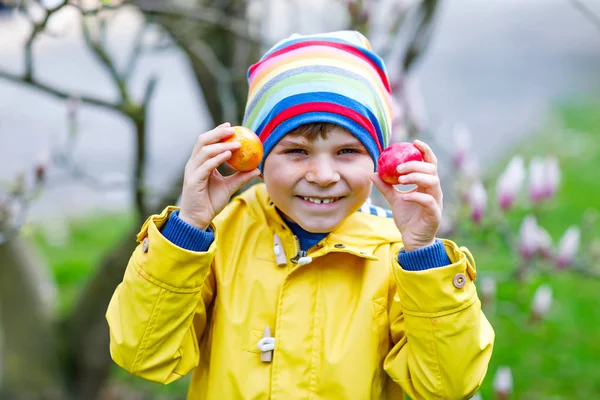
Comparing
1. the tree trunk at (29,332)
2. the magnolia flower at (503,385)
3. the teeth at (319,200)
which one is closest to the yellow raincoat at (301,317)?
the teeth at (319,200)

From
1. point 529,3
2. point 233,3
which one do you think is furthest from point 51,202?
point 529,3

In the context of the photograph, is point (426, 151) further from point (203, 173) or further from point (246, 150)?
point (203, 173)

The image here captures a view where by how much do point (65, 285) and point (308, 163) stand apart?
453 cm

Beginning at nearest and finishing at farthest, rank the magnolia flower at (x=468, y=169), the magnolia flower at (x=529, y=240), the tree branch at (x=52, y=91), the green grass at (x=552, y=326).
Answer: the tree branch at (x=52, y=91)
the magnolia flower at (x=529, y=240)
the magnolia flower at (x=468, y=169)
the green grass at (x=552, y=326)

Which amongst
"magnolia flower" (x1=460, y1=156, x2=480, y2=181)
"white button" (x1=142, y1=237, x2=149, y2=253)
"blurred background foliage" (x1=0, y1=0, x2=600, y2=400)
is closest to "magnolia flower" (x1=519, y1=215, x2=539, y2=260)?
"blurred background foliage" (x1=0, y1=0, x2=600, y2=400)

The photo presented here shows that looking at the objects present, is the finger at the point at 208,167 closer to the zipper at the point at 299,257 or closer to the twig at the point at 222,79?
the zipper at the point at 299,257

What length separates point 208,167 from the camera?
188 cm

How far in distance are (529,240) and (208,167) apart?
145 cm

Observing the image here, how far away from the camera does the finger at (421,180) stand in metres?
1.82

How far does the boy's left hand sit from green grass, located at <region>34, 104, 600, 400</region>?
1.05 metres

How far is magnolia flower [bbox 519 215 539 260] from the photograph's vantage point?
9.24ft

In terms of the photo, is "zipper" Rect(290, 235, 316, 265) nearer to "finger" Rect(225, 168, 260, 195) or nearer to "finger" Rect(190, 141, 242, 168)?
"finger" Rect(225, 168, 260, 195)

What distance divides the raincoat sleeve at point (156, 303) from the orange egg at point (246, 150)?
0.21m

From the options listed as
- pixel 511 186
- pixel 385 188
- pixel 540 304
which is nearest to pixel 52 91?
pixel 385 188
